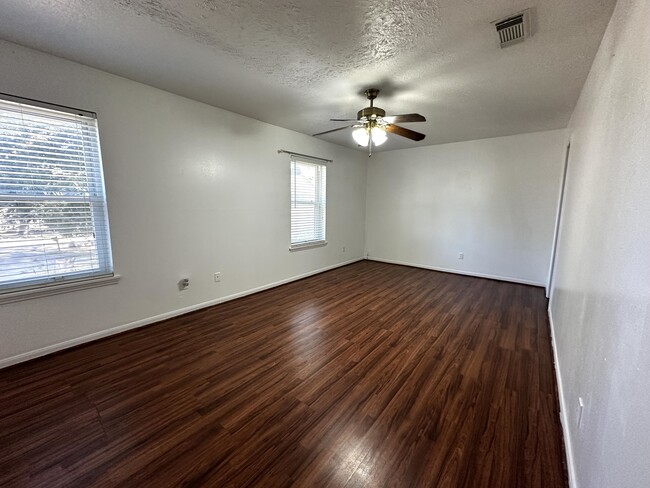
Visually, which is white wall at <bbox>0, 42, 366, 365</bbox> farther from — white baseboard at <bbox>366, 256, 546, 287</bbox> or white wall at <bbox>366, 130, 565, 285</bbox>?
white baseboard at <bbox>366, 256, 546, 287</bbox>

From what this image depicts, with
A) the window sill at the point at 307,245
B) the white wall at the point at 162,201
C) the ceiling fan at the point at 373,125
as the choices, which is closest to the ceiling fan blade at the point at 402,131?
the ceiling fan at the point at 373,125

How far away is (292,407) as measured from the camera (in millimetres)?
1795

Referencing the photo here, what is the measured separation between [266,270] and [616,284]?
371 cm

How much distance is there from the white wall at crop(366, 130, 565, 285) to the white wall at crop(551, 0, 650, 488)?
280 centimetres

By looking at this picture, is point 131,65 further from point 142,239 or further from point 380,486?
point 380,486

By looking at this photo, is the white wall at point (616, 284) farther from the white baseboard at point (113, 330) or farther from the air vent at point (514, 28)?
the white baseboard at point (113, 330)

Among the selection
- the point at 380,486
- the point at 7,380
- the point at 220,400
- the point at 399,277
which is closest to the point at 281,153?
the point at 399,277

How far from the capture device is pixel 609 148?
144 centimetres

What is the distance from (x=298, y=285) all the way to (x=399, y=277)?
186 centimetres

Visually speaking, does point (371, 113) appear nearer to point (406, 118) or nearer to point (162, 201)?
point (406, 118)

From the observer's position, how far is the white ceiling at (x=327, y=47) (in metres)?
1.62

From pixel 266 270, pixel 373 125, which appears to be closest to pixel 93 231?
pixel 266 270

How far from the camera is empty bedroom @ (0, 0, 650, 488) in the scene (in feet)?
4.37

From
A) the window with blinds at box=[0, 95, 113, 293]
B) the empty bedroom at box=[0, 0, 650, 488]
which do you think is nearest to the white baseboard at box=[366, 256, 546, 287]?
the empty bedroom at box=[0, 0, 650, 488]
